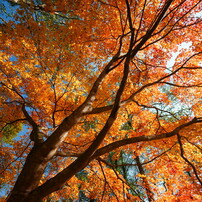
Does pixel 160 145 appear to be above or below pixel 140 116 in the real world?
below

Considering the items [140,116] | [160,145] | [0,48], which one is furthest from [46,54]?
[140,116]

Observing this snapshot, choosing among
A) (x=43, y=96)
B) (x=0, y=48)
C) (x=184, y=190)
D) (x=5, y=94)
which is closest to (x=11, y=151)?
(x=5, y=94)

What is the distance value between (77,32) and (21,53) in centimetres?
235

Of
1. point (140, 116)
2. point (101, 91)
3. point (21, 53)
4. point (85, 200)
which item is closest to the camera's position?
point (21, 53)

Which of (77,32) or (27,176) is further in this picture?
(77,32)

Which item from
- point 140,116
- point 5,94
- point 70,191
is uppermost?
point 140,116

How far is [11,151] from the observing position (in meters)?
7.89

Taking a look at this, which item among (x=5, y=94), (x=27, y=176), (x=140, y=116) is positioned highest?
(x=140, y=116)

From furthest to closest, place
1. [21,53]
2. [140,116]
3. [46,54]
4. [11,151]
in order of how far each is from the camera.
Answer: [140,116] < [11,151] < [21,53] < [46,54]

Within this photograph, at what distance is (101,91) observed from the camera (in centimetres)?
680

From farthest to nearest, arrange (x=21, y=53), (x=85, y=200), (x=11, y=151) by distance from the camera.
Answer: (x=85, y=200) < (x=11, y=151) < (x=21, y=53)

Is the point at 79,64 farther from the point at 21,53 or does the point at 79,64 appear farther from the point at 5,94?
the point at 5,94

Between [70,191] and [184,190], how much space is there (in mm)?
6580

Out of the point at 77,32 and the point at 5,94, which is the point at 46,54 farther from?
the point at 5,94
